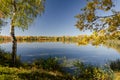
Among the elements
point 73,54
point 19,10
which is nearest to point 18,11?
point 19,10

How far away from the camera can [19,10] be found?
73.6 ft

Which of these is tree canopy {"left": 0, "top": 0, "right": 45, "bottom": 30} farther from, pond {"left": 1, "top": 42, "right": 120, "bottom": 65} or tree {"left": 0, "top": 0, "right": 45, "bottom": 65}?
pond {"left": 1, "top": 42, "right": 120, "bottom": 65}

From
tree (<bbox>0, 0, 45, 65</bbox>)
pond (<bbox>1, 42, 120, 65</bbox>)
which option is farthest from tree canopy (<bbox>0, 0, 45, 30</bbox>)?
pond (<bbox>1, 42, 120, 65</bbox>)

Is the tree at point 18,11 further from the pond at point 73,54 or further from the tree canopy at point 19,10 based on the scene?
the pond at point 73,54

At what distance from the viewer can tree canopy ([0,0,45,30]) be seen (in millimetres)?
22072

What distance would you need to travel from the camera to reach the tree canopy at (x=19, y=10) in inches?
869

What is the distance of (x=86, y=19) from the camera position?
67.2 ft

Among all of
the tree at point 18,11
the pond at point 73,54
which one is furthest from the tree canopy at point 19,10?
the pond at point 73,54

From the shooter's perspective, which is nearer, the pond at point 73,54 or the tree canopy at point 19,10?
the tree canopy at point 19,10

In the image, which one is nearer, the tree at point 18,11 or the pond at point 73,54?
the tree at point 18,11

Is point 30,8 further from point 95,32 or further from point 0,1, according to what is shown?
point 95,32

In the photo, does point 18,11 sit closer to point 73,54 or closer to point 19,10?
point 19,10

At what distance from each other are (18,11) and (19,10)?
0.15 m

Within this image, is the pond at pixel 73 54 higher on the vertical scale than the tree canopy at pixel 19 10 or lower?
lower
